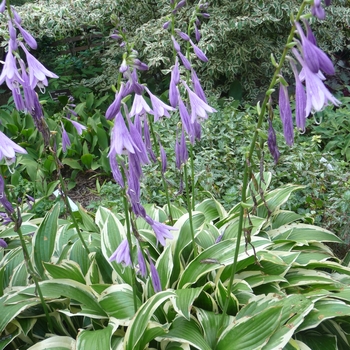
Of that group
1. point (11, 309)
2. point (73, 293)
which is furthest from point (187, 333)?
point (11, 309)

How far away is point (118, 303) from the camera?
2070 millimetres

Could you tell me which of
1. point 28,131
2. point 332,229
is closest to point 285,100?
point 332,229

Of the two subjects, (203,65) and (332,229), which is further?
(203,65)

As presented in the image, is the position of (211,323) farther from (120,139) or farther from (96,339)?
(120,139)

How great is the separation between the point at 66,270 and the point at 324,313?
135 cm

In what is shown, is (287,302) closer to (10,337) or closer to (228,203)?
(10,337)

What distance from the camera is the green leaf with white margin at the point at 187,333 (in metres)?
1.90

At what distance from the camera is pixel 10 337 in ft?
6.84

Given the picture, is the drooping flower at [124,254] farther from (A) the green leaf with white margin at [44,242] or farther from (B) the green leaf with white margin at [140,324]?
(A) the green leaf with white margin at [44,242]

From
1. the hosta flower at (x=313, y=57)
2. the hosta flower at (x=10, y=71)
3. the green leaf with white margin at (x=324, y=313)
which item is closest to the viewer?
the hosta flower at (x=313, y=57)

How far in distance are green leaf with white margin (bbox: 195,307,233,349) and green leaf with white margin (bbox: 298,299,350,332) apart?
0.38 metres

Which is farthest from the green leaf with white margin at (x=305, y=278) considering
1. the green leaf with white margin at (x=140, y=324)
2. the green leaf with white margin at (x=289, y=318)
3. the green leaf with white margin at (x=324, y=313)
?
the green leaf with white margin at (x=140, y=324)

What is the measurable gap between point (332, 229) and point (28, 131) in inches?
148

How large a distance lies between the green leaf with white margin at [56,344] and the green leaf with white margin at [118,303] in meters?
0.22
